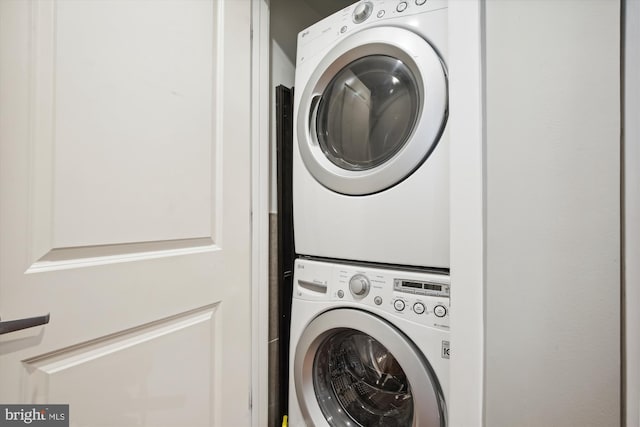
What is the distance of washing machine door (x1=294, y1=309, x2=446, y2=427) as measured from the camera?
3.05 feet

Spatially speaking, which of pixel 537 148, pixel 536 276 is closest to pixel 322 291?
pixel 536 276

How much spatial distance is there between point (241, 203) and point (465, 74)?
0.82 m

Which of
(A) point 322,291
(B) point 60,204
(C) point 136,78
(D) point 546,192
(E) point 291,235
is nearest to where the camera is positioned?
(D) point 546,192

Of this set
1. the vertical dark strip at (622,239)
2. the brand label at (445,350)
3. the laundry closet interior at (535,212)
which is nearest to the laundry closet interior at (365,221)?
the brand label at (445,350)

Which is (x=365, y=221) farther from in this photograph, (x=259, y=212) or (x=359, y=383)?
(x=359, y=383)

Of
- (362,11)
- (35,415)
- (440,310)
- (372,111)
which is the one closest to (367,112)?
(372,111)

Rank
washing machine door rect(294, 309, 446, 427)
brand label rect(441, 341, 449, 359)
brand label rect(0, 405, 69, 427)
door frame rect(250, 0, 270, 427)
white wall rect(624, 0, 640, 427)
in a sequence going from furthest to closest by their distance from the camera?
door frame rect(250, 0, 270, 427) → washing machine door rect(294, 309, 446, 427) → brand label rect(441, 341, 449, 359) → brand label rect(0, 405, 69, 427) → white wall rect(624, 0, 640, 427)

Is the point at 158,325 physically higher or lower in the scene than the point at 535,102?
lower

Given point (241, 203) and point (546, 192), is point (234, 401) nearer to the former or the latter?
point (241, 203)

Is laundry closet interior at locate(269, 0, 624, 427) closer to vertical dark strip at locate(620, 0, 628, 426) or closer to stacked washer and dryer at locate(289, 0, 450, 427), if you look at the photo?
vertical dark strip at locate(620, 0, 628, 426)

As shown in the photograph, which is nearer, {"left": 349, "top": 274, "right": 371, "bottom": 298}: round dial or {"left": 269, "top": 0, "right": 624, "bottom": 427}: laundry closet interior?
{"left": 269, "top": 0, "right": 624, "bottom": 427}: laundry closet interior

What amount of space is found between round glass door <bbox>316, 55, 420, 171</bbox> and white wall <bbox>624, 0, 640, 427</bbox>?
1.53ft

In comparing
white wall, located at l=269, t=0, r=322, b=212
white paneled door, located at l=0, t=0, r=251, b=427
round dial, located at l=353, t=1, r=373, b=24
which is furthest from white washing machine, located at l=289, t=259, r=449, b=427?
round dial, located at l=353, t=1, r=373, b=24

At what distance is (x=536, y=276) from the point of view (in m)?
0.58
